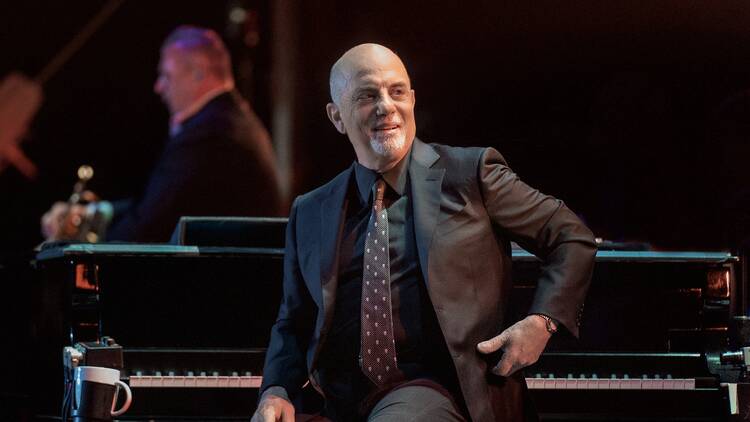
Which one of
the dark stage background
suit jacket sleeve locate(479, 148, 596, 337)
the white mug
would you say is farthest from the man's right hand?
the dark stage background

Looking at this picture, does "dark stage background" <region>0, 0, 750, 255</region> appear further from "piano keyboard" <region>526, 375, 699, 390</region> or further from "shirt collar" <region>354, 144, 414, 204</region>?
"shirt collar" <region>354, 144, 414, 204</region>

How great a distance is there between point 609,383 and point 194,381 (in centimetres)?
137

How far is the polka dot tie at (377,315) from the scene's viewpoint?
2.47 m

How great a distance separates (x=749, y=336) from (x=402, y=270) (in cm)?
106

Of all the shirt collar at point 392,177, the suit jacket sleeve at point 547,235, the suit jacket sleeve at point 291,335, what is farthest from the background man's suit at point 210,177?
the suit jacket sleeve at point 547,235

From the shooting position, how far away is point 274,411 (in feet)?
8.19

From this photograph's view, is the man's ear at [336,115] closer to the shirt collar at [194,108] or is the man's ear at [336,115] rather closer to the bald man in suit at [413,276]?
the bald man in suit at [413,276]

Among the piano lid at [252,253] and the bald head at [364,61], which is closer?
the bald head at [364,61]

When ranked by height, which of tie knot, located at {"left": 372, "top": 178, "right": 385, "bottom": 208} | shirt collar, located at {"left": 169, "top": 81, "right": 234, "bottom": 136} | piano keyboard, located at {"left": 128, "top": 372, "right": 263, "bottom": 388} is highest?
shirt collar, located at {"left": 169, "top": 81, "right": 234, "bottom": 136}

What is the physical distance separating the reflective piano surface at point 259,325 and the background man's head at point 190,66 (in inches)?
116

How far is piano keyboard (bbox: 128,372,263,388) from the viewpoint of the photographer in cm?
336

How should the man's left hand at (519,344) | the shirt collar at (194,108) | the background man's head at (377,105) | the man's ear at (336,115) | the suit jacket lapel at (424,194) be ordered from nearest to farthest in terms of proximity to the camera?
1. the man's left hand at (519,344)
2. the suit jacket lapel at (424,194)
3. the background man's head at (377,105)
4. the man's ear at (336,115)
5. the shirt collar at (194,108)

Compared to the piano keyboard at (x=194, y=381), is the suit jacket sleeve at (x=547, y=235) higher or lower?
higher

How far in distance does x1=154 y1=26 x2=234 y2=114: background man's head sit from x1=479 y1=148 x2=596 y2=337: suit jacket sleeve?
4.15 meters
